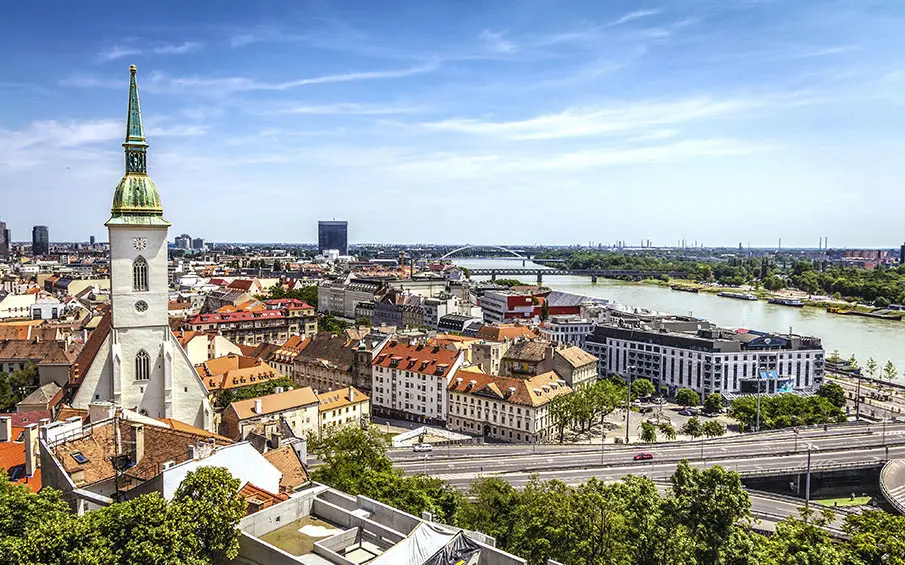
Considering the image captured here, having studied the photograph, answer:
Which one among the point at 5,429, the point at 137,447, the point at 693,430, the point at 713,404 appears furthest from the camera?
the point at 713,404

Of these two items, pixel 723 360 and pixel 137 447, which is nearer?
pixel 137 447

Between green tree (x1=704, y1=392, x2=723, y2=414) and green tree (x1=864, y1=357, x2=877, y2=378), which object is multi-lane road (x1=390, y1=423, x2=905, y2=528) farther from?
green tree (x1=864, y1=357, x2=877, y2=378)

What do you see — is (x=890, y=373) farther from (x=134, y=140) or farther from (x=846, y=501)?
(x=134, y=140)

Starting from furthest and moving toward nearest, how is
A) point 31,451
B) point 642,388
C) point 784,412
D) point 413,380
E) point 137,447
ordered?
point 642,388
point 413,380
point 784,412
point 31,451
point 137,447

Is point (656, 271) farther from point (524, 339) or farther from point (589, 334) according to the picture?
point (524, 339)

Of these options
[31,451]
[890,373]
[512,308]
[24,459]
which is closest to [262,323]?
[512,308]

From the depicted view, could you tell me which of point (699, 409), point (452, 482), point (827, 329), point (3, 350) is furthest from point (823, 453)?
point (827, 329)

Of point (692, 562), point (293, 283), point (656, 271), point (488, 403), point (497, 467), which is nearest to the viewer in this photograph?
point (692, 562)
